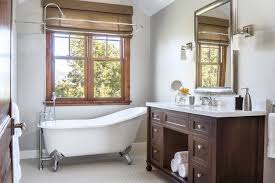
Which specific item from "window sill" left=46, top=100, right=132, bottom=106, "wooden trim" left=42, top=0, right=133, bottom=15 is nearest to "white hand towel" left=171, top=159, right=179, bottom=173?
"window sill" left=46, top=100, right=132, bottom=106

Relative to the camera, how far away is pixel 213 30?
3207mm

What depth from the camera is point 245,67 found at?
108 inches

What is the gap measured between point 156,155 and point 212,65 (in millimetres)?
1295

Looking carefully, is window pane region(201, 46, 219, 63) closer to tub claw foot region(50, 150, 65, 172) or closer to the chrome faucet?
the chrome faucet

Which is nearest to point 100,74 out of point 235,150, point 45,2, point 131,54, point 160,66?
point 131,54

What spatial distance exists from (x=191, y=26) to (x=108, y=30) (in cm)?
144

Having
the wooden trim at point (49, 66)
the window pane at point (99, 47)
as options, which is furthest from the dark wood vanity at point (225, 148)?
the wooden trim at point (49, 66)

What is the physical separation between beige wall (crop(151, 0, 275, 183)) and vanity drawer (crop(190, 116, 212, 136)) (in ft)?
1.79

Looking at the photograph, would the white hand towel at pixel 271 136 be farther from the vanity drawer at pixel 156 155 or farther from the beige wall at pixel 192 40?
the vanity drawer at pixel 156 155

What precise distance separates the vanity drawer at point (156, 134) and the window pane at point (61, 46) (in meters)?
1.90

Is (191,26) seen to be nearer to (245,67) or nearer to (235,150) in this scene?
(245,67)

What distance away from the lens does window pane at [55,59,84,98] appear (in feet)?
14.3

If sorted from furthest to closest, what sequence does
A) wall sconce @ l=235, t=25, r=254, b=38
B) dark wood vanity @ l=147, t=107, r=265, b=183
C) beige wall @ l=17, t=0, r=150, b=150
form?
1. beige wall @ l=17, t=0, r=150, b=150
2. wall sconce @ l=235, t=25, r=254, b=38
3. dark wood vanity @ l=147, t=107, r=265, b=183

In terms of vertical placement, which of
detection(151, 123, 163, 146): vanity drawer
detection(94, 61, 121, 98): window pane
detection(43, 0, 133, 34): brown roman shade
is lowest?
detection(151, 123, 163, 146): vanity drawer
